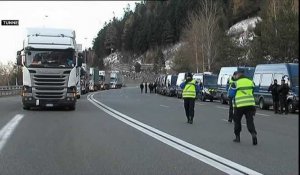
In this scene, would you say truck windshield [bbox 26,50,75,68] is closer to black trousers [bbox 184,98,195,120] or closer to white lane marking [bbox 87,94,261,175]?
black trousers [bbox 184,98,195,120]

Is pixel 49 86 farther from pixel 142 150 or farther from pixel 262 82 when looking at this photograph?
pixel 142 150

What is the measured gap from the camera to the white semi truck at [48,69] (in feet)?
78.7

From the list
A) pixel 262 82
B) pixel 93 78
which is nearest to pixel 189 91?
pixel 262 82

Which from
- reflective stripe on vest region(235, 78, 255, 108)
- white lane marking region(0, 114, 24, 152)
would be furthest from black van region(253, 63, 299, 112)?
reflective stripe on vest region(235, 78, 255, 108)

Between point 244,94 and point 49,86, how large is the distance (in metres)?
13.6

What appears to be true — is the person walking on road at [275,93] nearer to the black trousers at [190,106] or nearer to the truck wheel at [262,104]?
the truck wheel at [262,104]

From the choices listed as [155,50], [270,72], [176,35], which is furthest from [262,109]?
[155,50]

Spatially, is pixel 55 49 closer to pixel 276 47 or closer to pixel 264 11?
pixel 276 47

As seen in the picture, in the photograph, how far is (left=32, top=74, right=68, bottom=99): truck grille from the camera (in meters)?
24.2

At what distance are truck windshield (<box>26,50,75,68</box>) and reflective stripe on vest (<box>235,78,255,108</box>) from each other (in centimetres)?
1299

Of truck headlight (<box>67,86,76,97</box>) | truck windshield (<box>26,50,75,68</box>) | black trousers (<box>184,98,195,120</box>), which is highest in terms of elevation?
truck windshield (<box>26,50,75,68</box>)

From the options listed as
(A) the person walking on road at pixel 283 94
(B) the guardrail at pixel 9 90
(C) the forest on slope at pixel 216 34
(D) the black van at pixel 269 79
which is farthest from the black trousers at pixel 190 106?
(B) the guardrail at pixel 9 90

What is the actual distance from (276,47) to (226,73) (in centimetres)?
485

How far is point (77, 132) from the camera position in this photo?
51.0ft
